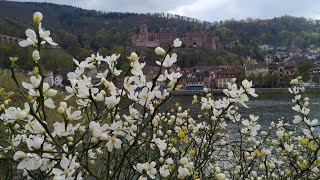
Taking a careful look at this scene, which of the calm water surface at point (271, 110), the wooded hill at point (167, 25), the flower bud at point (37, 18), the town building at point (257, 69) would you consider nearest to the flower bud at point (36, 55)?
the flower bud at point (37, 18)

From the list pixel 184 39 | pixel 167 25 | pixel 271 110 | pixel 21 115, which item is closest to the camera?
pixel 21 115

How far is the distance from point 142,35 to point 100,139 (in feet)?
364

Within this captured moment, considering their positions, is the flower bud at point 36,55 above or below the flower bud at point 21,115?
above

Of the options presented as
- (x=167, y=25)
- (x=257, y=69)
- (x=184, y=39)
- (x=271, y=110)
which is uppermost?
(x=167, y=25)

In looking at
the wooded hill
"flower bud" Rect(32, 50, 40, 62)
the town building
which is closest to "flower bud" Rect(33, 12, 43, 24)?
"flower bud" Rect(32, 50, 40, 62)

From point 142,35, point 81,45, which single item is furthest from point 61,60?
point 142,35

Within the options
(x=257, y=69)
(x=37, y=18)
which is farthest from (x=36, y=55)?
(x=257, y=69)

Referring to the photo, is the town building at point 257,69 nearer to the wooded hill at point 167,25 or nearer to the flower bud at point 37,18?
the wooded hill at point 167,25

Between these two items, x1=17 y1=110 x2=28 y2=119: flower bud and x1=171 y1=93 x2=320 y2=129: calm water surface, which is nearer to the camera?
x1=17 y1=110 x2=28 y2=119: flower bud

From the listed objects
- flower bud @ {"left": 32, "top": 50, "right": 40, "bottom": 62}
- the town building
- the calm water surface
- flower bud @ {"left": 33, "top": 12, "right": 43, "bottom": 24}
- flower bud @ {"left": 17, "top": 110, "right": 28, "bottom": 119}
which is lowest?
the town building

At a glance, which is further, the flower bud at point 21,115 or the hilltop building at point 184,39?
the hilltop building at point 184,39

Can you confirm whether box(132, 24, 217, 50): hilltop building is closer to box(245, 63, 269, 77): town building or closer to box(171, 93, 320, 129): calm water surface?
box(245, 63, 269, 77): town building

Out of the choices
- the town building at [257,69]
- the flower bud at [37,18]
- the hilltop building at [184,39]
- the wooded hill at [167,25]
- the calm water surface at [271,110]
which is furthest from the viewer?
the hilltop building at [184,39]

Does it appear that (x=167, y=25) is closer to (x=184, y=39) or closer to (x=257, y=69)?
(x=184, y=39)
